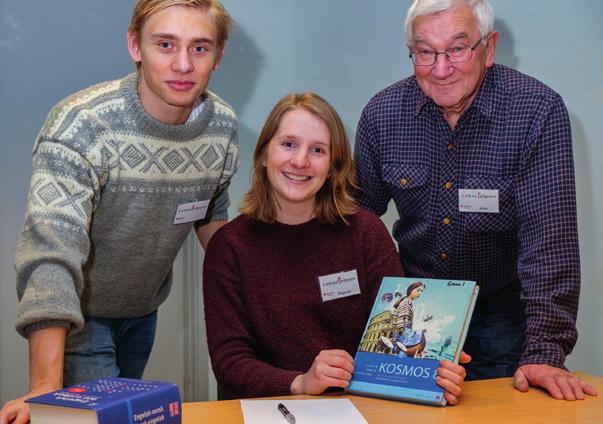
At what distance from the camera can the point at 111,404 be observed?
1244 mm

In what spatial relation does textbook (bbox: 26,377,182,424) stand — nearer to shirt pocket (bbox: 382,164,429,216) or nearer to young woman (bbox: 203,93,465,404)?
young woman (bbox: 203,93,465,404)

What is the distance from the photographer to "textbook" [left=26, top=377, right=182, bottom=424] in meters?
1.24

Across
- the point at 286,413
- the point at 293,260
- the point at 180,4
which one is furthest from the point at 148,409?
the point at 180,4

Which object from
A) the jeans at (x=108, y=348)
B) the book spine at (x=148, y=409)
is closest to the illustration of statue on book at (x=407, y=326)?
the book spine at (x=148, y=409)

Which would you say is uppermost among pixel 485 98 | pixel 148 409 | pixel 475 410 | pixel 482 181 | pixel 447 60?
pixel 447 60

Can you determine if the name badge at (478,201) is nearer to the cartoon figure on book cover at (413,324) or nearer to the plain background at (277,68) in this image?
the cartoon figure on book cover at (413,324)

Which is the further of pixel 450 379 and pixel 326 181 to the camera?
pixel 326 181

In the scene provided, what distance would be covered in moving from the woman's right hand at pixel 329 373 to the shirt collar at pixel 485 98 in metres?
0.90

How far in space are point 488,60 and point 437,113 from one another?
22cm

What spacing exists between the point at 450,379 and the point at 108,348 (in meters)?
1.08

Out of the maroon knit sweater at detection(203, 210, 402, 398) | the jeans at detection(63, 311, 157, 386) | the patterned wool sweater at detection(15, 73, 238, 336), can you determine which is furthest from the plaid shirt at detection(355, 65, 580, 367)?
the jeans at detection(63, 311, 157, 386)

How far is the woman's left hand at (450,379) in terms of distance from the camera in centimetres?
169

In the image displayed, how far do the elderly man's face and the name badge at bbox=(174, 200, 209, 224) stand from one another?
2.52ft

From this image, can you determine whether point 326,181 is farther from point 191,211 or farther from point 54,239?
point 54,239
